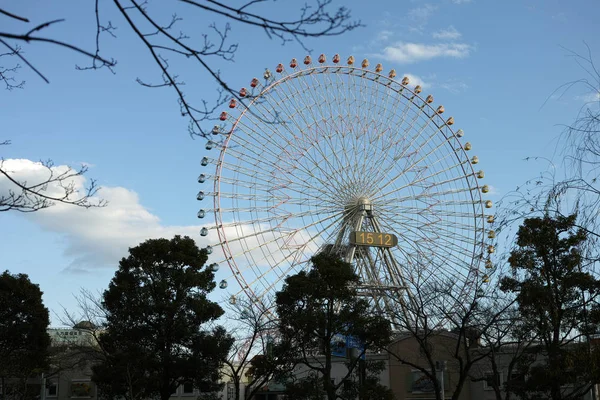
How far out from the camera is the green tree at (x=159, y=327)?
28516mm

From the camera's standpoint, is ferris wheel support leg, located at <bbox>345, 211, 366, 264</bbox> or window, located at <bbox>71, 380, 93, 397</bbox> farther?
window, located at <bbox>71, 380, 93, 397</bbox>

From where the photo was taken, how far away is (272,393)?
4581 centimetres

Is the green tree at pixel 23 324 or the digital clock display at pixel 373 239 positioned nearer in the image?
the digital clock display at pixel 373 239

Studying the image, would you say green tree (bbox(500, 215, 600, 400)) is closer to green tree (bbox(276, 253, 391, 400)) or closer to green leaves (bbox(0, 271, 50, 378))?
green tree (bbox(276, 253, 391, 400))

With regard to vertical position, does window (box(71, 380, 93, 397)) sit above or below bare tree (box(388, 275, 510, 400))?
below

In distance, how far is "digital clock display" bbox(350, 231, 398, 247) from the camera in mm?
35875

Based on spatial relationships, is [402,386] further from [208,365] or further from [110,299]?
[110,299]

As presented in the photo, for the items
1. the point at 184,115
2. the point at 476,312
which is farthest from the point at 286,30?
the point at 476,312

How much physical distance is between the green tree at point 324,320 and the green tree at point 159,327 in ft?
14.0

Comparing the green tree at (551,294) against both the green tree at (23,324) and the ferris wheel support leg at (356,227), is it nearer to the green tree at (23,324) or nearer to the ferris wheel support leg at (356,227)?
the ferris wheel support leg at (356,227)

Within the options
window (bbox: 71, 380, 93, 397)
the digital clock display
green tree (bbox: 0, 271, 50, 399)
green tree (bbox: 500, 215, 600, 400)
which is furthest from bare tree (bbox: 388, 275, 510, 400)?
window (bbox: 71, 380, 93, 397)

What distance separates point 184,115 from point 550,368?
18745 mm

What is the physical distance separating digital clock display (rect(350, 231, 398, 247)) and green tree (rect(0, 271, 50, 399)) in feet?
56.2

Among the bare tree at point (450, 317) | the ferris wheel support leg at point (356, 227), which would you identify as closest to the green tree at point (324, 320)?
the bare tree at point (450, 317)
